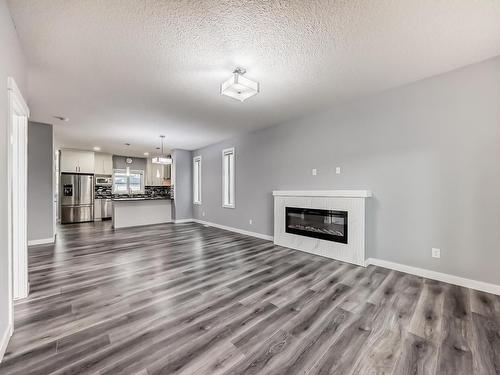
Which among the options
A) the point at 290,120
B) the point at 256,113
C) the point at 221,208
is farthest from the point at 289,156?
the point at 221,208

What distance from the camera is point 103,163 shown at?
873 cm

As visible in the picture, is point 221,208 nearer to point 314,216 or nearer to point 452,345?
point 314,216

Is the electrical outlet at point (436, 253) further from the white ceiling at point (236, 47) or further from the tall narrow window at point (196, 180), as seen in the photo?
the tall narrow window at point (196, 180)

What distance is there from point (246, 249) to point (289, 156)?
2133 millimetres

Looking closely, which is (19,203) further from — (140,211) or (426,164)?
(140,211)

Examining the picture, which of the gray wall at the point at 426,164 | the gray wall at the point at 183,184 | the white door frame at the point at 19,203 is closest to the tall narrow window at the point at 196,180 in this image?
the gray wall at the point at 183,184

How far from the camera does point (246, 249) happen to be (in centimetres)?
437

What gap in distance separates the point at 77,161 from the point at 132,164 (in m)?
1.91

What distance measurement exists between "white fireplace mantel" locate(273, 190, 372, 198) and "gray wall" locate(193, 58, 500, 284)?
24 cm

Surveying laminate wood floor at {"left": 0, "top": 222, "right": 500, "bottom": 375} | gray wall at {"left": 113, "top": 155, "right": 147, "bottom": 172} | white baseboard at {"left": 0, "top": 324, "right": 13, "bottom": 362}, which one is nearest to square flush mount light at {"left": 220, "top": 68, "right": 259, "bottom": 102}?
laminate wood floor at {"left": 0, "top": 222, "right": 500, "bottom": 375}

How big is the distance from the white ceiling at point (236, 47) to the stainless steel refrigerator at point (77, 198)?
482cm

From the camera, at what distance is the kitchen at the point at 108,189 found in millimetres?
7105

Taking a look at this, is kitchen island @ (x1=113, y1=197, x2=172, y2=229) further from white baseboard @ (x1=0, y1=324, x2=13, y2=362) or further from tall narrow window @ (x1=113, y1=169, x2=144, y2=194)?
white baseboard @ (x1=0, y1=324, x2=13, y2=362)

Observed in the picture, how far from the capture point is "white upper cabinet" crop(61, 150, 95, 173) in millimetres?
7734
